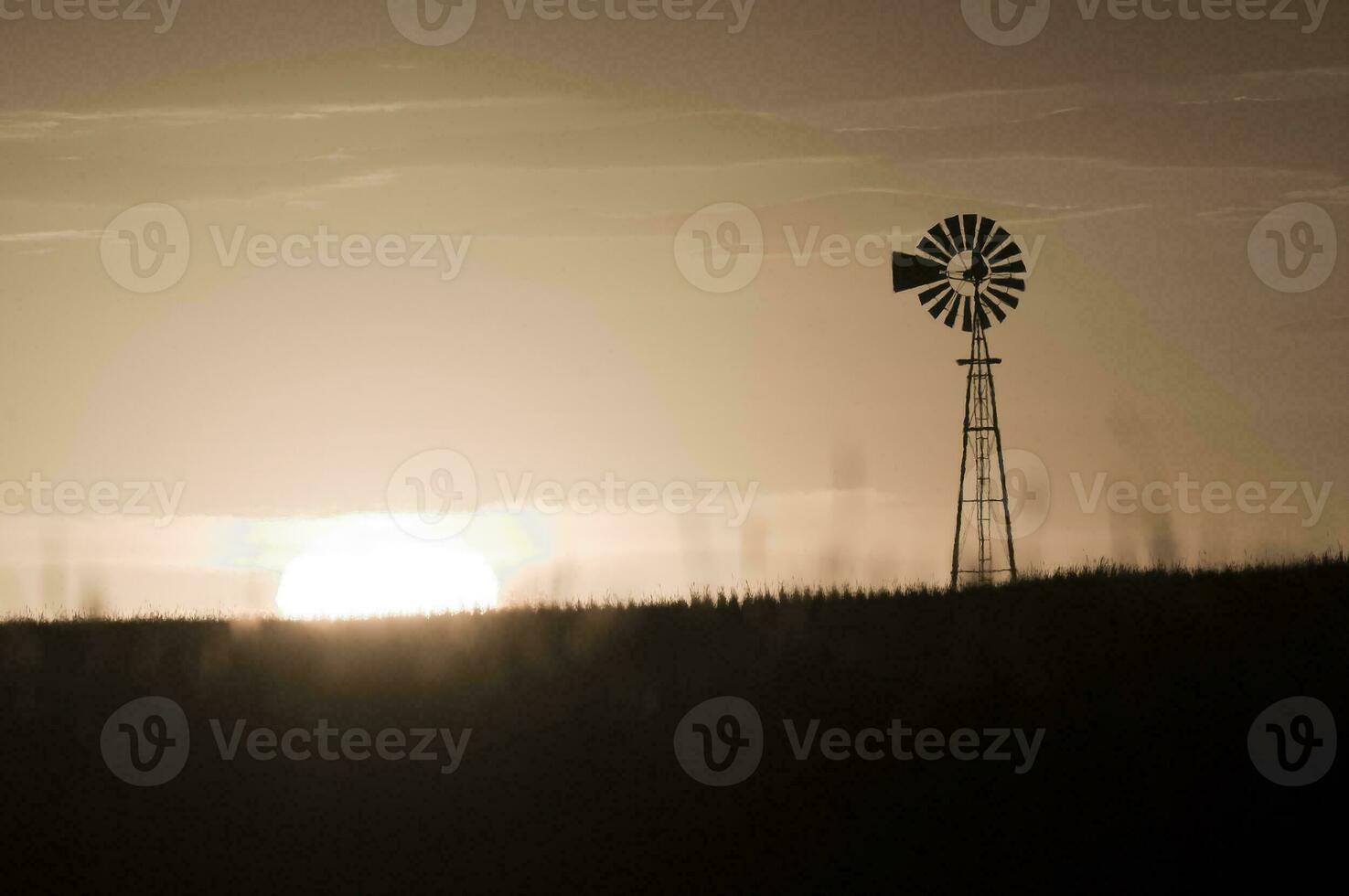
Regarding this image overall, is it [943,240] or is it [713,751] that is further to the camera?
[943,240]

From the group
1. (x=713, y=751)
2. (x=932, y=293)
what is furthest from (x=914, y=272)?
(x=713, y=751)

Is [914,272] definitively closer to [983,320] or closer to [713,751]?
[983,320]

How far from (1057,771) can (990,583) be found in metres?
8.06

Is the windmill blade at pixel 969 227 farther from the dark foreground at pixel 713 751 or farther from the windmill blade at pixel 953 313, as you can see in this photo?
the dark foreground at pixel 713 751

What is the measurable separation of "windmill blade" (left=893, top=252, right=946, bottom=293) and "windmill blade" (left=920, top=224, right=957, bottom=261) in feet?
0.99

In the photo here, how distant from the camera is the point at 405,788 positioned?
21.7 metres

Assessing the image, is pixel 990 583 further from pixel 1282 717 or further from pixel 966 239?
pixel 966 239

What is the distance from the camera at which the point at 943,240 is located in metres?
37.9

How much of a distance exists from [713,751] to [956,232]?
19304 millimetres

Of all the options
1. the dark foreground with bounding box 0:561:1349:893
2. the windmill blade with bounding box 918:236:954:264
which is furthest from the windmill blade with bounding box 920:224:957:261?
the dark foreground with bounding box 0:561:1349:893

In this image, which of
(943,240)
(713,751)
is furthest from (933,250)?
(713,751)

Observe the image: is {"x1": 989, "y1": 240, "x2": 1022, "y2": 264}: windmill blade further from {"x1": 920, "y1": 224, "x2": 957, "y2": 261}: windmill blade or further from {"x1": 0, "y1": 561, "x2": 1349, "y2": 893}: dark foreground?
{"x1": 0, "y1": 561, "x2": 1349, "y2": 893}: dark foreground

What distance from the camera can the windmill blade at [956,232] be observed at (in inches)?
1489

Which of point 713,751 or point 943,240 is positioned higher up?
point 943,240
